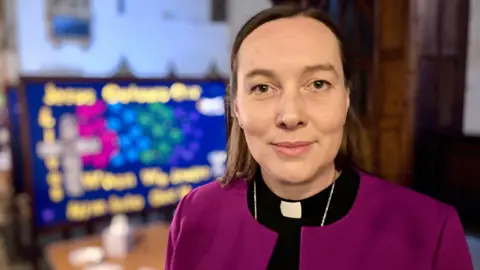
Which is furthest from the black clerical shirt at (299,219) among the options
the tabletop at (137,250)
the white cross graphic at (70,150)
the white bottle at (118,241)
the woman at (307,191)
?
the white cross graphic at (70,150)

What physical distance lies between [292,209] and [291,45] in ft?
0.83

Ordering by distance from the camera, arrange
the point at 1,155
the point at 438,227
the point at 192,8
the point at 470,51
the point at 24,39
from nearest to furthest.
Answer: the point at 438,227 → the point at 470,51 → the point at 24,39 → the point at 192,8 → the point at 1,155

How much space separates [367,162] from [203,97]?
2.20ft

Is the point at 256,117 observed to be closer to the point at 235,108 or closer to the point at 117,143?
the point at 235,108

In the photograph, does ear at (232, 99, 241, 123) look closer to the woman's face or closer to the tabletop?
the woman's face

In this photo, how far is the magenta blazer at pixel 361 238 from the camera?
697mm

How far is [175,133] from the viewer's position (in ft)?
5.92

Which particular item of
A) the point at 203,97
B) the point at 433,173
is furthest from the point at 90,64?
the point at 433,173

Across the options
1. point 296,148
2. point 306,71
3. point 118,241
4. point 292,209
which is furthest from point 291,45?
point 118,241

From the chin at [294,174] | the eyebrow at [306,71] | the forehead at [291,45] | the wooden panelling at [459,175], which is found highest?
the forehead at [291,45]

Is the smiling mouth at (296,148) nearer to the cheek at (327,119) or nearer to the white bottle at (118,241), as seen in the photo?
the cheek at (327,119)

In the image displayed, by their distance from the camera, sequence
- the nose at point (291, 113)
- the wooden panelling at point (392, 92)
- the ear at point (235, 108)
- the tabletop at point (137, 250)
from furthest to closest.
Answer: the wooden panelling at point (392, 92) < the tabletop at point (137, 250) < the ear at point (235, 108) < the nose at point (291, 113)

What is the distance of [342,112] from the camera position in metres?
0.71

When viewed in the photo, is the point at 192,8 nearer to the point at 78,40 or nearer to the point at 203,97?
the point at 78,40
